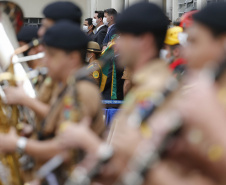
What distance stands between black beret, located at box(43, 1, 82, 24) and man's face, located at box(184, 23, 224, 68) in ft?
6.05

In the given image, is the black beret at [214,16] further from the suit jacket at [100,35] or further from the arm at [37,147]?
the suit jacket at [100,35]

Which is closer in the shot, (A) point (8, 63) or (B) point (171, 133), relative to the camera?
(B) point (171, 133)

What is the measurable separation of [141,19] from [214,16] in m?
0.52

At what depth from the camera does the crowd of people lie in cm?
194

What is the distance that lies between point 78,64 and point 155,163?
1688 millimetres

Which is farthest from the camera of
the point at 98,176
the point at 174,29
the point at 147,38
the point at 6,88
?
the point at 174,29

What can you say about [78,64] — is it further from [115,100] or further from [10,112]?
[115,100]

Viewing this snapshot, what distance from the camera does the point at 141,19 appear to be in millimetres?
2885

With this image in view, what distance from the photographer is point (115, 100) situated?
895cm

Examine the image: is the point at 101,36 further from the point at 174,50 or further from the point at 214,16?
the point at 214,16

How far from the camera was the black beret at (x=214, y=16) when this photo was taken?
2422mm

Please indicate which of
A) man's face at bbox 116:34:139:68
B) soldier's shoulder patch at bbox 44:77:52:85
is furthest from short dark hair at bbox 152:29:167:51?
soldier's shoulder patch at bbox 44:77:52:85

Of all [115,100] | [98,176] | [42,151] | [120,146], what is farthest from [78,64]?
[115,100]

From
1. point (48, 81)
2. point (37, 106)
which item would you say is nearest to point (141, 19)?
point (37, 106)
